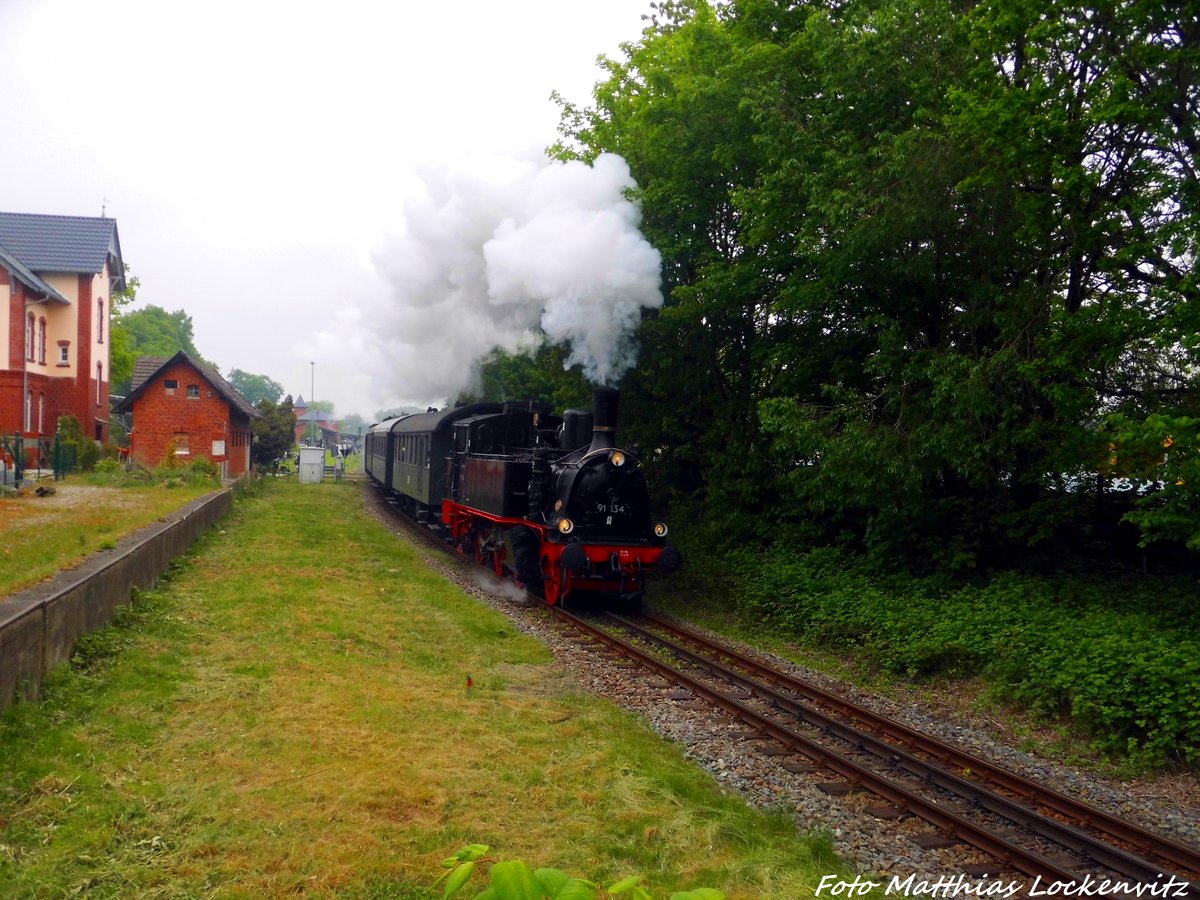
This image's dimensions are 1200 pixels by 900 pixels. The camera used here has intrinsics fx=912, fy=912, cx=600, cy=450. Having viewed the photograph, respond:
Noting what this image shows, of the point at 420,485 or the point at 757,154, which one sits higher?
the point at 757,154

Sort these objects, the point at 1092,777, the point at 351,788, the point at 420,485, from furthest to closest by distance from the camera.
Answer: the point at 420,485, the point at 1092,777, the point at 351,788

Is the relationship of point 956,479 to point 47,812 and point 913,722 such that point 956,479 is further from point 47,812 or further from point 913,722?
point 47,812

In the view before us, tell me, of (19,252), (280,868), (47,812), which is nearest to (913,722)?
(280,868)

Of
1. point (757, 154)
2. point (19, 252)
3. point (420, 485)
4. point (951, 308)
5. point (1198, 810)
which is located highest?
point (19, 252)

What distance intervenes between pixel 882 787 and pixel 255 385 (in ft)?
507

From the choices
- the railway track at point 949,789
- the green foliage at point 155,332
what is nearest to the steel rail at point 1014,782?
the railway track at point 949,789

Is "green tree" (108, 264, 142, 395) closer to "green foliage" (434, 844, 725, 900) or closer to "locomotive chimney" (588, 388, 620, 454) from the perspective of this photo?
"locomotive chimney" (588, 388, 620, 454)

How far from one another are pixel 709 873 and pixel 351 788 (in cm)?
244

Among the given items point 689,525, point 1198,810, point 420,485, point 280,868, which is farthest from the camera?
point 420,485

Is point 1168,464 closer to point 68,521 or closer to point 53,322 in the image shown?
point 68,521

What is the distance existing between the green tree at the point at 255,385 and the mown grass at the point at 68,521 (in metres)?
130

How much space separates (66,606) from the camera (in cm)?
800

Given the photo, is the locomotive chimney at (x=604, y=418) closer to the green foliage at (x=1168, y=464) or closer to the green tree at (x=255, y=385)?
the green foliage at (x=1168, y=464)

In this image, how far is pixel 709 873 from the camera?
5469 millimetres
